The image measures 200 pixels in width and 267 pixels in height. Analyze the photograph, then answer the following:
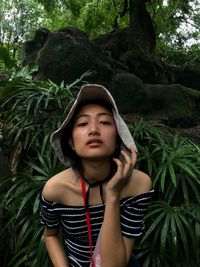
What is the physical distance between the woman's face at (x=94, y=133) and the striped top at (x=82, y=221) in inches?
8.9

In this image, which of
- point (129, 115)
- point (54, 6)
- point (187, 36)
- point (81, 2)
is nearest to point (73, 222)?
point (129, 115)

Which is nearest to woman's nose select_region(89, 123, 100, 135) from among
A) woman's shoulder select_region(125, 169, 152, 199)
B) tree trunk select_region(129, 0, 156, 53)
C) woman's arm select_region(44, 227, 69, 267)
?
woman's shoulder select_region(125, 169, 152, 199)

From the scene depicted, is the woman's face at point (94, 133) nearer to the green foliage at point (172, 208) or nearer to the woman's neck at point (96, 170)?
the woman's neck at point (96, 170)

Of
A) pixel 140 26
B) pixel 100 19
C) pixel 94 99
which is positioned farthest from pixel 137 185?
pixel 100 19

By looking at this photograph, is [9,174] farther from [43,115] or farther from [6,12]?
[6,12]

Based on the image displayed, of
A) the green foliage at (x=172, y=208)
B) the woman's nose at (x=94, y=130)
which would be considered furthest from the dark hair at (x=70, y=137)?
the green foliage at (x=172, y=208)

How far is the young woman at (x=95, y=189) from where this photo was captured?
1457mm

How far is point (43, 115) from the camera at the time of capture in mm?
3441

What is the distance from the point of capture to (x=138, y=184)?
160 cm

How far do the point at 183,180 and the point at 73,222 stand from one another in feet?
5.29

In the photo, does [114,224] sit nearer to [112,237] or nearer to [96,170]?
[112,237]

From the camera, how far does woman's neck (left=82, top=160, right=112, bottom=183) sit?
159 cm

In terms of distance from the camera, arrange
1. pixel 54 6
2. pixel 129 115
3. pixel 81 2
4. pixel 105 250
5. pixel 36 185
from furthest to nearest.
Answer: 1. pixel 81 2
2. pixel 54 6
3. pixel 129 115
4. pixel 36 185
5. pixel 105 250

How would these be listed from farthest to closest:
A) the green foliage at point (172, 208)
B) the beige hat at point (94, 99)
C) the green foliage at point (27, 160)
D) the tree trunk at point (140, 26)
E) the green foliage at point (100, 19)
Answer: the green foliage at point (100, 19) < the tree trunk at point (140, 26) < the green foliage at point (27, 160) < the green foliage at point (172, 208) < the beige hat at point (94, 99)
